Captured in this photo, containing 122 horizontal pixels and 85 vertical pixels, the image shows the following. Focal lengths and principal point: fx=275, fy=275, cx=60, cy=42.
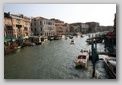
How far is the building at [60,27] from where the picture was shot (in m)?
2.43

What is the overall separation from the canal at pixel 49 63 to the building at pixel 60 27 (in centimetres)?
8

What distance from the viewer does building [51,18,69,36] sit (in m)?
2.43

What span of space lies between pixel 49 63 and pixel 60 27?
0.33 m

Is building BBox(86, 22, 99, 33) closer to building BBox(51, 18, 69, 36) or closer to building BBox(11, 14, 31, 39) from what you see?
building BBox(51, 18, 69, 36)

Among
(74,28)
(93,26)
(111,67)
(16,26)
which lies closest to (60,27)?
(74,28)

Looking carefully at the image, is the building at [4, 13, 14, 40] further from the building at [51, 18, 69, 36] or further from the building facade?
the building at [51, 18, 69, 36]

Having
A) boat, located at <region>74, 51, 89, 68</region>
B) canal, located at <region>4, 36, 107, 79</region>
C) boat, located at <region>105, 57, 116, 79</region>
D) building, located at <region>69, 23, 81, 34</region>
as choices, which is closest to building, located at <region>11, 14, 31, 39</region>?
canal, located at <region>4, 36, 107, 79</region>

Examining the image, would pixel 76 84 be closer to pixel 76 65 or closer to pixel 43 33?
pixel 76 65

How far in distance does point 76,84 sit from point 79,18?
1.91 ft

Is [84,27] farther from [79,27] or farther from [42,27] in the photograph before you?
[42,27]

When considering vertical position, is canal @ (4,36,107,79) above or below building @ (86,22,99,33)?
below

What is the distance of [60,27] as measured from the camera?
241 cm

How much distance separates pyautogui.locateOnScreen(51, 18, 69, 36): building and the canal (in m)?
0.08

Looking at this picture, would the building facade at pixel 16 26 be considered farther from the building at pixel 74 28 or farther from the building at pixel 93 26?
the building at pixel 93 26
